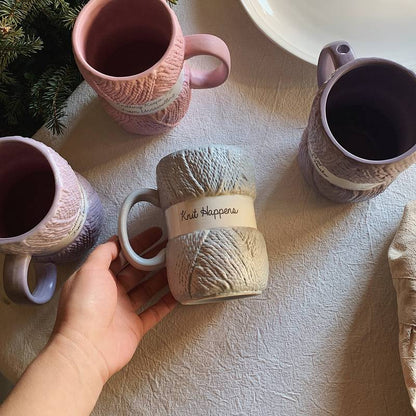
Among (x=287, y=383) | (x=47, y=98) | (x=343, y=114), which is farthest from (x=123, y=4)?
(x=287, y=383)

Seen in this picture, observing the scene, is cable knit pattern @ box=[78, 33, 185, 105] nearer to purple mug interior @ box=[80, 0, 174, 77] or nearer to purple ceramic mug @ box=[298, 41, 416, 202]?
purple mug interior @ box=[80, 0, 174, 77]

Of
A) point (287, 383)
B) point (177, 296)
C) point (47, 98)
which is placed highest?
point (47, 98)

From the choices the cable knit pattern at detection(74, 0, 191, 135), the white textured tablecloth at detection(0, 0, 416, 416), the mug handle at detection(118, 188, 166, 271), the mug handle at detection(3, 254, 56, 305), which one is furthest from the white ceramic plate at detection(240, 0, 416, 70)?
the mug handle at detection(3, 254, 56, 305)

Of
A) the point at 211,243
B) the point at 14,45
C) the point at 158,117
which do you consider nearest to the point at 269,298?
the point at 211,243

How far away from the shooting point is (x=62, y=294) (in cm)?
43

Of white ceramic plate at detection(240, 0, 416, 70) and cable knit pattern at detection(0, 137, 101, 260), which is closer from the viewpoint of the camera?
cable knit pattern at detection(0, 137, 101, 260)

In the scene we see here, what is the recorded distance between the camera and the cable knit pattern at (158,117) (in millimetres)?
456

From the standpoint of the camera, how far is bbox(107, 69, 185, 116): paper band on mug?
1.39ft

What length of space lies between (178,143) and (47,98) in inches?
5.8

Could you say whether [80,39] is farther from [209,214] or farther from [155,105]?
[209,214]

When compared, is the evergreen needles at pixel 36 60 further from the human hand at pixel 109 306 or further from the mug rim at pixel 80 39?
the human hand at pixel 109 306

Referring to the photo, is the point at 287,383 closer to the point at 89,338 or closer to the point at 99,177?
the point at 89,338

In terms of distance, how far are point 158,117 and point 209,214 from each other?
13 cm

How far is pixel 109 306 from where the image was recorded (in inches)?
16.9
